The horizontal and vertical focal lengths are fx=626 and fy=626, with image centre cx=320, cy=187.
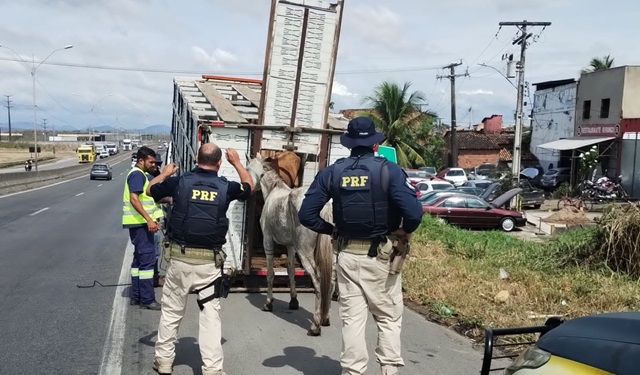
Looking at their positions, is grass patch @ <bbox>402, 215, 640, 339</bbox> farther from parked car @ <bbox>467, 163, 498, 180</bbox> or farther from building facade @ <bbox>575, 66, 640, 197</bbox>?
parked car @ <bbox>467, 163, 498, 180</bbox>

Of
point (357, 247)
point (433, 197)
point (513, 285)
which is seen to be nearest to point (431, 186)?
point (433, 197)

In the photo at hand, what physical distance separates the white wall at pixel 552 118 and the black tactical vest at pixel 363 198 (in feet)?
126

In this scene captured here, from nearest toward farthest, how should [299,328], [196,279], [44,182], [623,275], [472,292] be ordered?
[196,279]
[299,328]
[472,292]
[623,275]
[44,182]

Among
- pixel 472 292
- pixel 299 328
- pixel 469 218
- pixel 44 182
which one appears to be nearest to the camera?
pixel 299 328

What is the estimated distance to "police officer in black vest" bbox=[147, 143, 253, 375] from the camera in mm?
5215

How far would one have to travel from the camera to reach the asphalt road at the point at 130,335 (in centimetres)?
571

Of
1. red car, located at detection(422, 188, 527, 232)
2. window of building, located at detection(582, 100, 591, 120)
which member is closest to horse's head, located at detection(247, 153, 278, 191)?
red car, located at detection(422, 188, 527, 232)

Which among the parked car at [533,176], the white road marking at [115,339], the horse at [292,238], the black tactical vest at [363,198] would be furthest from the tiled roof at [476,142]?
the black tactical vest at [363,198]

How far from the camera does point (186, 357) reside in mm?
5945

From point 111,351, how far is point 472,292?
4.72 metres

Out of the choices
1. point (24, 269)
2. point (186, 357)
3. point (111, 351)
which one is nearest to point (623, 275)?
point (186, 357)

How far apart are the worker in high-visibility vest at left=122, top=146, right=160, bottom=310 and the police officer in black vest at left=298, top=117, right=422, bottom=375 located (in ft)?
11.2

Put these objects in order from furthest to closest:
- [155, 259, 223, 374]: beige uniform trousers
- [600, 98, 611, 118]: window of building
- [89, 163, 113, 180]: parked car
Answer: [89, 163, 113, 180]: parked car, [600, 98, 611, 118]: window of building, [155, 259, 223, 374]: beige uniform trousers

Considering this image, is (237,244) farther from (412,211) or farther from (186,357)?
(412,211)
